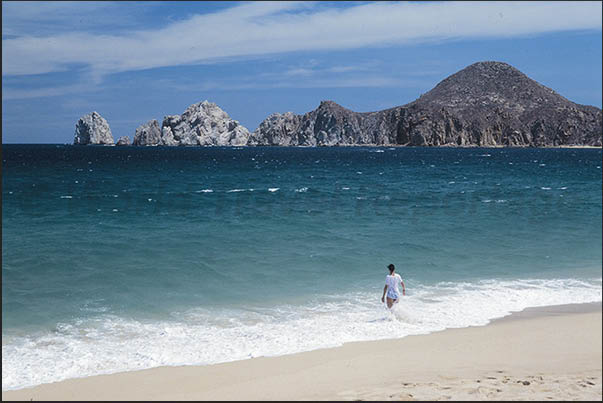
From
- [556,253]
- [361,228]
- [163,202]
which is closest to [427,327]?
[556,253]

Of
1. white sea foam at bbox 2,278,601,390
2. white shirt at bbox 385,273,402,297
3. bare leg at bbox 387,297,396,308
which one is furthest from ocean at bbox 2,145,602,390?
white shirt at bbox 385,273,402,297

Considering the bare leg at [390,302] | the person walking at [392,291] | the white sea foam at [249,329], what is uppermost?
the person walking at [392,291]

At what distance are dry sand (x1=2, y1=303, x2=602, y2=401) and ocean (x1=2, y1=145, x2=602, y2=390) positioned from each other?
0.56 metres

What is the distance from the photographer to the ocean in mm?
10766

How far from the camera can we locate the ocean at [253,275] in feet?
35.3

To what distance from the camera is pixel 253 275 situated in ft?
53.4

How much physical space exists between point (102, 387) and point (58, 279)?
800 cm

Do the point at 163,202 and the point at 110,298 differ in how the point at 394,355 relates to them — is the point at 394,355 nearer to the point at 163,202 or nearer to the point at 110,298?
the point at 110,298

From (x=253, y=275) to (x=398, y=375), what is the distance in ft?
27.1

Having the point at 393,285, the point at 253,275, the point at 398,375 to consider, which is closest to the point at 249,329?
the point at 393,285

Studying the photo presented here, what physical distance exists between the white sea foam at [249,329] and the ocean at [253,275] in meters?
0.04

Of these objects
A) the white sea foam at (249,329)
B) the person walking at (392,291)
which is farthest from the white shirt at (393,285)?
the white sea foam at (249,329)

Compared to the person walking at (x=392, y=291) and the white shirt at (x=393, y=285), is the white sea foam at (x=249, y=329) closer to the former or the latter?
the person walking at (x=392, y=291)

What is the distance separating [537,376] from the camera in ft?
27.6
